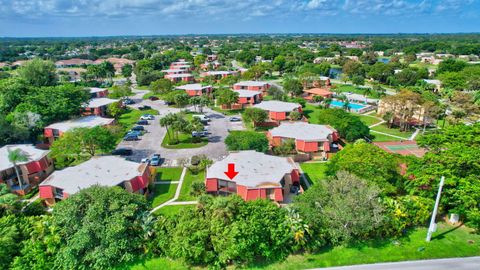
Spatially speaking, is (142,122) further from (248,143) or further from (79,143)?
(248,143)

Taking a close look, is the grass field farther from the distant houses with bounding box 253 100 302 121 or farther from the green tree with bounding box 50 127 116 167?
the distant houses with bounding box 253 100 302 121

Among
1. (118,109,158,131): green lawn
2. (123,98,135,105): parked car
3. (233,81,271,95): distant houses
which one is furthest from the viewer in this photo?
(233,81,271,95): distant houses

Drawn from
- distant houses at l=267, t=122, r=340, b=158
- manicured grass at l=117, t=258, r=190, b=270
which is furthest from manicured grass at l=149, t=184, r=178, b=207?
distant houses at l=267, t=122, r=340, b=158

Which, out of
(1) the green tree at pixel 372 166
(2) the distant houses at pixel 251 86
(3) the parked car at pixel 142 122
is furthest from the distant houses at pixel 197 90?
(1) the green tree at pixel 372 166

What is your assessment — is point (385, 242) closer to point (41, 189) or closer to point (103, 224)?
point (103, 224)

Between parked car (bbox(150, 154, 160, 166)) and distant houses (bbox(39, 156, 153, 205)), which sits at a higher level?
distant houses (bbox(39, 156, 153, 205))

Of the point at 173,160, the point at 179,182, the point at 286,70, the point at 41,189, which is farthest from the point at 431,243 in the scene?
the point at 286,70
